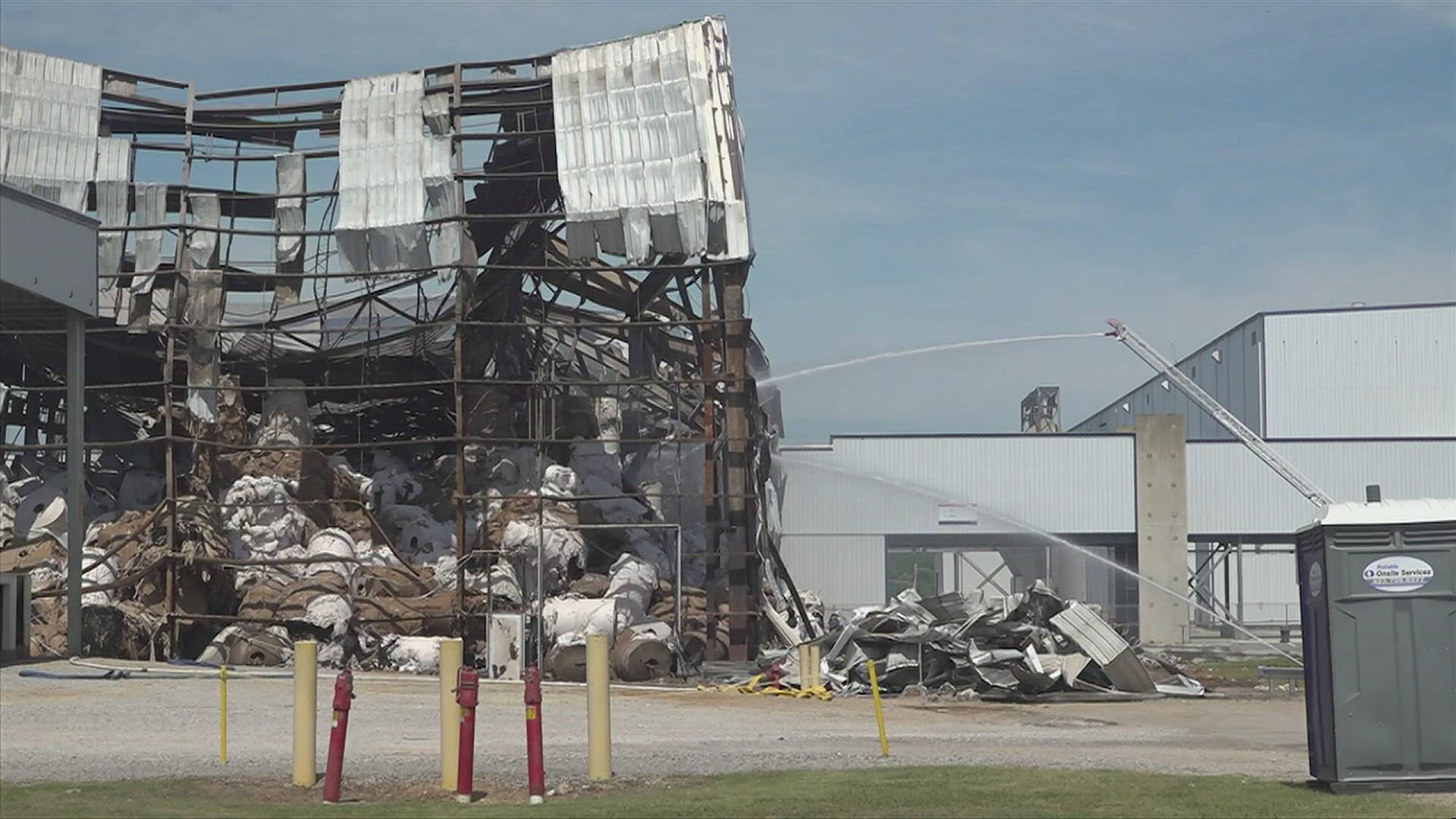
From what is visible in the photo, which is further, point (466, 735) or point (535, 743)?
point (466, 735)

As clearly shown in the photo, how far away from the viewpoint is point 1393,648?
50.7 feet

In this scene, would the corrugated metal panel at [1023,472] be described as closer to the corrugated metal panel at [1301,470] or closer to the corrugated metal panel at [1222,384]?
the corrugated metal panel at [1301,470]

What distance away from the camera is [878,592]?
201 ft

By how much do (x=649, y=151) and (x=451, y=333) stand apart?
23.9 ft

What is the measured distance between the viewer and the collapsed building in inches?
1585

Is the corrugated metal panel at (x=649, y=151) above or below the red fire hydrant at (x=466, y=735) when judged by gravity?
above

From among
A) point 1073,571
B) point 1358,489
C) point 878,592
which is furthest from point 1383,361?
point 878,592

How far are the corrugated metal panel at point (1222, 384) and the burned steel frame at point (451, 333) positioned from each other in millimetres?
33593

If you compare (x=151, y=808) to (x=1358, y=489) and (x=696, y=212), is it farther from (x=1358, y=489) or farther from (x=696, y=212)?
(x=1358, y=489)

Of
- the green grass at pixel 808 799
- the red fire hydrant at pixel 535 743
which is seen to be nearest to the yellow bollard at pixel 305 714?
the green grass at pixel 808 799

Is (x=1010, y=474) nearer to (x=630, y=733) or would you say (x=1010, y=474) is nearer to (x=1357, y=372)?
(x=1357, y=372)

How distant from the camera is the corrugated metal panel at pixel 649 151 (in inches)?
1608

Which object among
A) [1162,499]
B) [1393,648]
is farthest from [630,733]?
[1162,499]

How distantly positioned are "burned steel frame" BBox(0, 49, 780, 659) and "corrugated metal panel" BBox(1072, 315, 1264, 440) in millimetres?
33593
